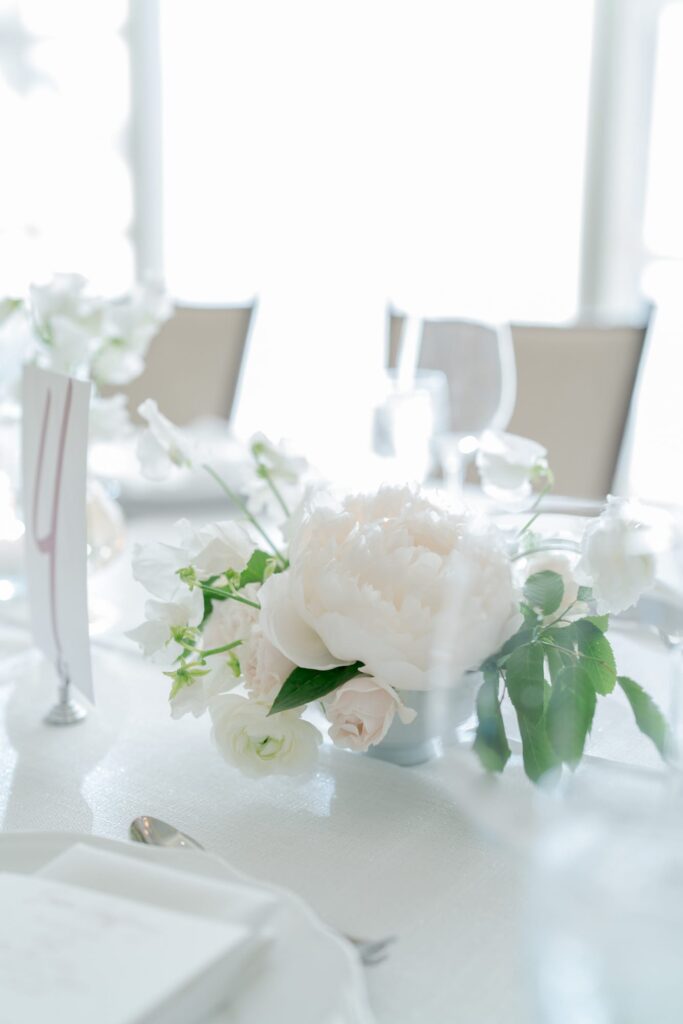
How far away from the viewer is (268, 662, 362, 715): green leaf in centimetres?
62

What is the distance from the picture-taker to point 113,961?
1.37ft

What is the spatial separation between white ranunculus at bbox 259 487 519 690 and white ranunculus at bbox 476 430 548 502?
173 mm

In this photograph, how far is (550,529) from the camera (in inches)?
27.9

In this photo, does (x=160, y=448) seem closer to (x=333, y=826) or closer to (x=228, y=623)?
(x=228, y=623)

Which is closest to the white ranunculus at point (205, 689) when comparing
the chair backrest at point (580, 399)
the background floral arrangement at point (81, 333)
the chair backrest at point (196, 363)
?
the background floral arrangement at point (81, 333)

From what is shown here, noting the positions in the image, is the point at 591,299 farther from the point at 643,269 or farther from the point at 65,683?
the point at 65,683

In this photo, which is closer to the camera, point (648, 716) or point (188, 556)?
point (648, 716)

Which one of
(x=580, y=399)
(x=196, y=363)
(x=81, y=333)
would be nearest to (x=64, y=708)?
(x=81, y=333)

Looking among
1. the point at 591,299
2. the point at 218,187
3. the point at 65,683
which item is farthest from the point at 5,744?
the point at 218,187

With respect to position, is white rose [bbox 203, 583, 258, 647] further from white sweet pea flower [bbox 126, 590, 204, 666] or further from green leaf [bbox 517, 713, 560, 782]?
green leaf [bbox 517, 713, 560, 782]

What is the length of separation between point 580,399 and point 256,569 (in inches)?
49.5

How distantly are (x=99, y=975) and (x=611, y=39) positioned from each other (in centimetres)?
321

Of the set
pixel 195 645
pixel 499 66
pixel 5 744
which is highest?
pixel 499 66

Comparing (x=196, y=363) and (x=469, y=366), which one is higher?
(x=469, y=366)
